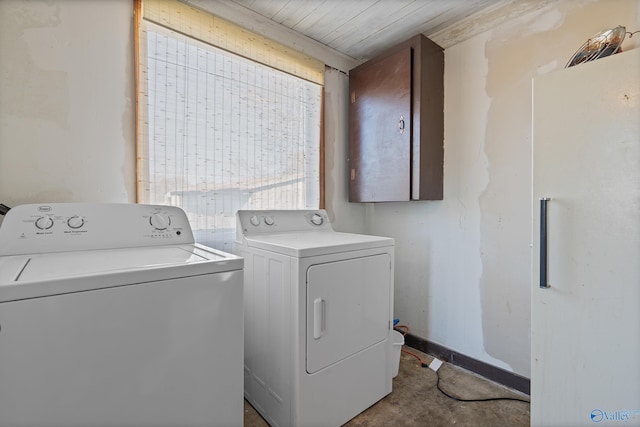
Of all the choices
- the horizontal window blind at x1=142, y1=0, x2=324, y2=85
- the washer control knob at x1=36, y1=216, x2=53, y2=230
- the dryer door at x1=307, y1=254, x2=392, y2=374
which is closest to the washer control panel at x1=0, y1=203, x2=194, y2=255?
the washer control knob at x1=36, y1=216, x2=53, y2=230

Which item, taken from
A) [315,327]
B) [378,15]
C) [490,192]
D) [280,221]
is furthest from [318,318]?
[378,15]

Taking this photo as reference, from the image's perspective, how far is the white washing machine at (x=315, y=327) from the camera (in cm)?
136

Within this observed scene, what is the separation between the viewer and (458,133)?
6.76ft

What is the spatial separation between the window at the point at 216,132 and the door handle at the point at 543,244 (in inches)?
59.3

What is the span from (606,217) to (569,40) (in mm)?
1113

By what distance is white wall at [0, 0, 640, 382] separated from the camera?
4.41 feet

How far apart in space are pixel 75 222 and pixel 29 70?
28.9 inches

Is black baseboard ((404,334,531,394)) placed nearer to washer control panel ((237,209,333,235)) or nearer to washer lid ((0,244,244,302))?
washer control panel ((237,209,333,235))

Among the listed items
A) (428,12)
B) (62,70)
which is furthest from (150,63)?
(428,12)

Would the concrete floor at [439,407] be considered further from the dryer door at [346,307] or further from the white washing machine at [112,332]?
the white washing machine at [112,332]

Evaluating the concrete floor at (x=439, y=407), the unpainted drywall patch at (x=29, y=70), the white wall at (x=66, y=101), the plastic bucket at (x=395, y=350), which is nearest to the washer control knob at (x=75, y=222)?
the white wall at (x=66, y=101)

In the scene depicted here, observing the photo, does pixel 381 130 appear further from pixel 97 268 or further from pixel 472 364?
pixel 97 268

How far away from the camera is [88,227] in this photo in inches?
49.8

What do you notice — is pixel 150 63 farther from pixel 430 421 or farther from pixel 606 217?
pixel 430 421
